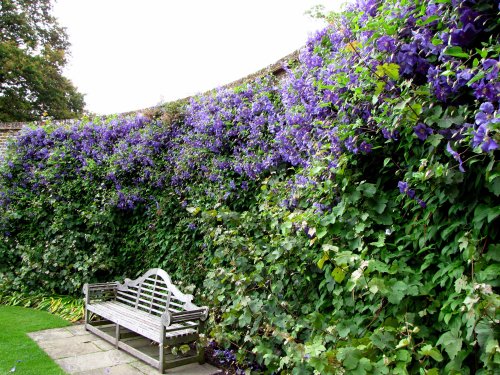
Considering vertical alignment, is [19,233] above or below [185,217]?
below

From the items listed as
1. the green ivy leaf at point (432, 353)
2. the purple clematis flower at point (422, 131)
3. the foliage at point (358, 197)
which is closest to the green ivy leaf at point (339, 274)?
the foliage at point (358, 197)

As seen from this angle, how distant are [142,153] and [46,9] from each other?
65.2 feet

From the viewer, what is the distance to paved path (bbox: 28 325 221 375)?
11.8 feet

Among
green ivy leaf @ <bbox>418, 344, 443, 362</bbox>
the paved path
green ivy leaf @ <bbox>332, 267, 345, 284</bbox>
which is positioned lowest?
the paved path

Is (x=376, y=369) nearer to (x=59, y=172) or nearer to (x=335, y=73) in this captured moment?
(x=335, y=73)

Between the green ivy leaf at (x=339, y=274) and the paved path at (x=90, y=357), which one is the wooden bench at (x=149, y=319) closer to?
the paved path at (x=90, y=357)

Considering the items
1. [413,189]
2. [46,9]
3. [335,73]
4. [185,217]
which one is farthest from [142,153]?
[46,9]

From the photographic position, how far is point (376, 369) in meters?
1.94

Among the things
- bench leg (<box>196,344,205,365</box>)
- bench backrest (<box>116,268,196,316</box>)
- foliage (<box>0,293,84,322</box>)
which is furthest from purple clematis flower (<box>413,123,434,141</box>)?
foliage (<box>0,293,84,322</box>)

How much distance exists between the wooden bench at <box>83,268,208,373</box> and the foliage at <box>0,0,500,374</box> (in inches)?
13.2

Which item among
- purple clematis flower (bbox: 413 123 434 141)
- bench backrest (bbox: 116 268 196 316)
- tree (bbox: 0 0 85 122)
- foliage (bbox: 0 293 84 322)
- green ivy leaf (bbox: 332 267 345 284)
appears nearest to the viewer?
purple clematis flower (bbox: 413 123 434 141)

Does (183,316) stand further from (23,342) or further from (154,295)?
(23,342)

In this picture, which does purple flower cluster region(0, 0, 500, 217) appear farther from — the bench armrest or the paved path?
the paved path

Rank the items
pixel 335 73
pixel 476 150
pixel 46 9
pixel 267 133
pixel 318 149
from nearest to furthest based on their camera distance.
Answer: pixel 476 150 < pixel 335 73 < pixel 318 149 < pixel 267 133 < pixel 46 9
